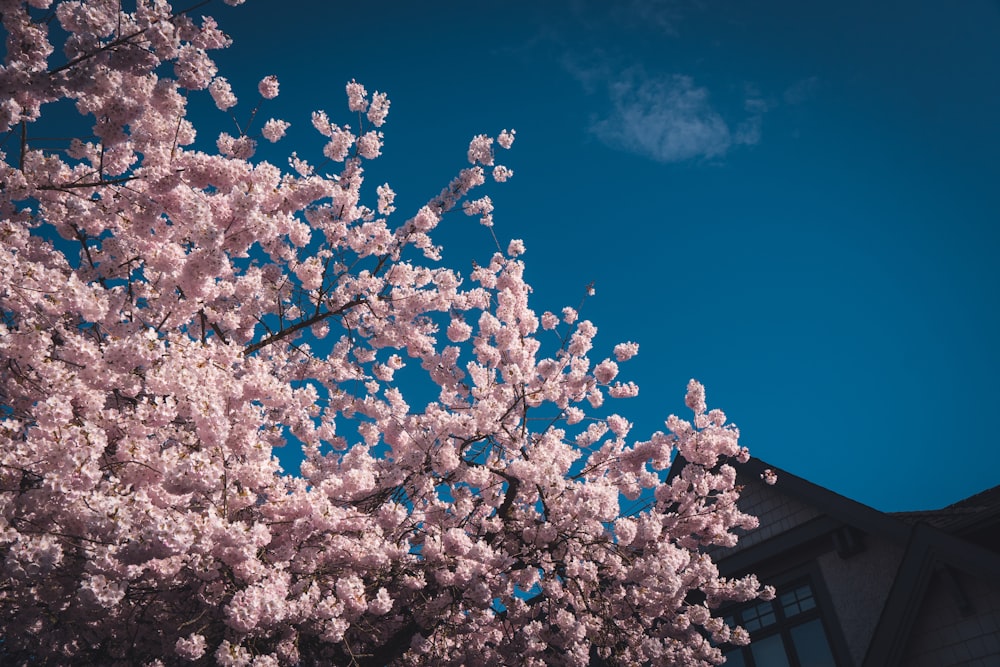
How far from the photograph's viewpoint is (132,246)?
6.69 m

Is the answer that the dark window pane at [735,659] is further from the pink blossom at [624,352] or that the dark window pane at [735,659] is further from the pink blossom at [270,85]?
the pink blossom at [270,85]

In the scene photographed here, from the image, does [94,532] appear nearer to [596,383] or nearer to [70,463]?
[70,463]

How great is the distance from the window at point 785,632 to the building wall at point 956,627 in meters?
1.43

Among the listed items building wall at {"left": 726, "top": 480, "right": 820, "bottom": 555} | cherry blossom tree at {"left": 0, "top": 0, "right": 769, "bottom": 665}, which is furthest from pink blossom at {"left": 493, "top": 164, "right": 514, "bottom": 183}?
building wall at {"left": 726, "top": 480, "right": 820, "bottom": 555}

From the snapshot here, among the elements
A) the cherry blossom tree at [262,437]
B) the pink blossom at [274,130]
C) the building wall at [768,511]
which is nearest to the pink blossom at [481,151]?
the cherry blossom tree at [262,437]

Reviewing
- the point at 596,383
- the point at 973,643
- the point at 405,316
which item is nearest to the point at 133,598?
the point at 405,316

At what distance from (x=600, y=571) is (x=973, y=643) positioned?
14.9 feet

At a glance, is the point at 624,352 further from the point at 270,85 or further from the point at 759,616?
the point at 270,85

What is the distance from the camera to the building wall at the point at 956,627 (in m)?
7.17

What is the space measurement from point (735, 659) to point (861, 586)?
2423mm

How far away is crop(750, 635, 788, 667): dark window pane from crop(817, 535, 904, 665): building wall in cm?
106

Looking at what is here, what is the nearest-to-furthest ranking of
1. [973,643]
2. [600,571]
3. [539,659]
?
1. [973,643]
2. [600,571]
3. [539,659]

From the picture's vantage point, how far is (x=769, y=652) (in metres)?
9.57

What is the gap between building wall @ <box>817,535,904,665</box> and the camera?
8.66 meters
